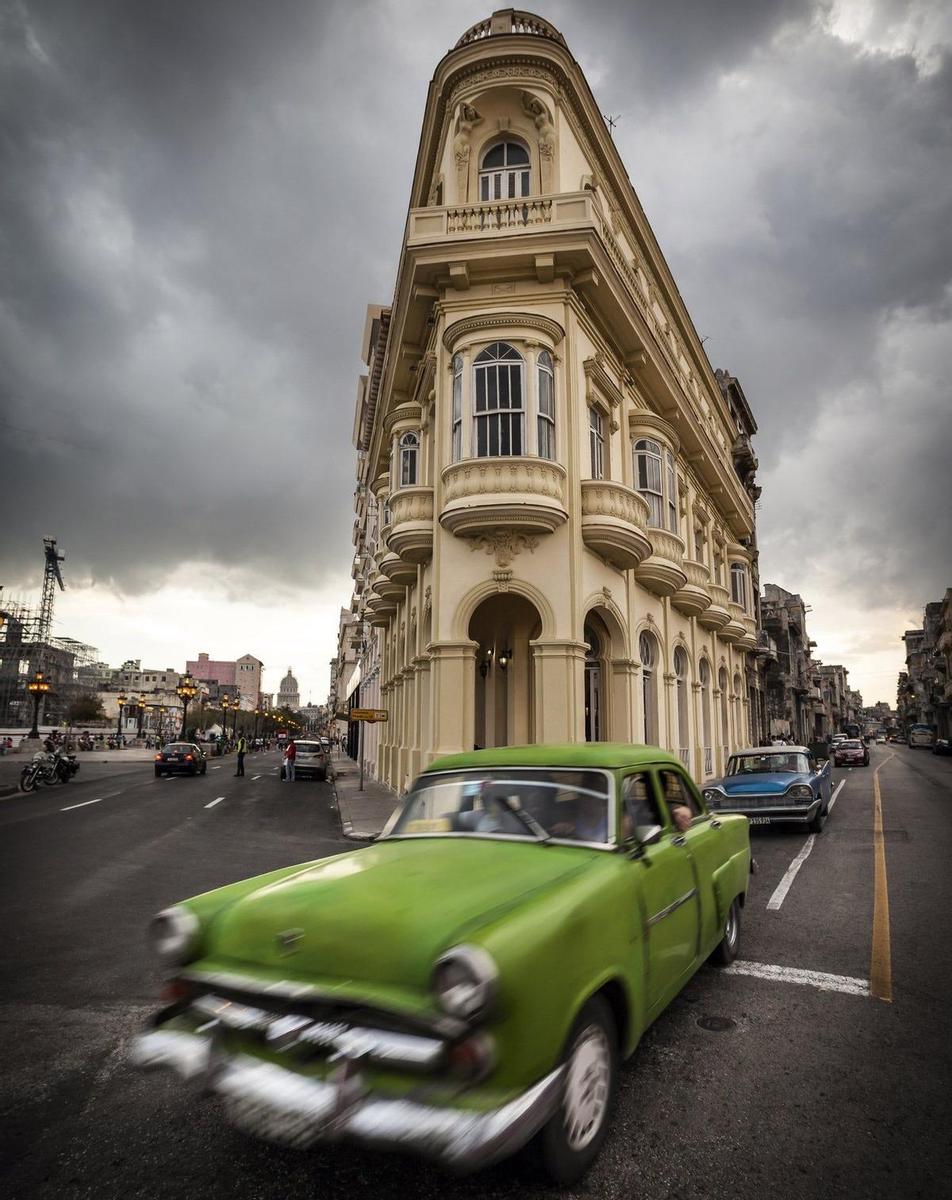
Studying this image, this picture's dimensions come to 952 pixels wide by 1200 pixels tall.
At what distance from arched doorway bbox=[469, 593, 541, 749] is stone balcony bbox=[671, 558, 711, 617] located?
5838 millimetres

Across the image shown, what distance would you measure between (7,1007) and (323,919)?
3299 millimetres

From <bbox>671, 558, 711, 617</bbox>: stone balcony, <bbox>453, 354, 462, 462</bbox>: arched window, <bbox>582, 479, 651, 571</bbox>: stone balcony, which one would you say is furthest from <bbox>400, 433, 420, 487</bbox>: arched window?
<bbox>671, 558, 711, 617</bbox>: stone balcony

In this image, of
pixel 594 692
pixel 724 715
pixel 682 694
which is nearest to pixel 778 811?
pixel 594 692

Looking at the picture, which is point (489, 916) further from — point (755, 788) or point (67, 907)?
point (755, 788)

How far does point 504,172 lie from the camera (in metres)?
16.0

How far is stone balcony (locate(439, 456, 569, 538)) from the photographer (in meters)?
13.2

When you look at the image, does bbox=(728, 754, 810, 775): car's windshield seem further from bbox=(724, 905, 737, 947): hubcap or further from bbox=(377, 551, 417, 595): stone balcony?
bbox=(377, 551, 417, 595): stone balcony

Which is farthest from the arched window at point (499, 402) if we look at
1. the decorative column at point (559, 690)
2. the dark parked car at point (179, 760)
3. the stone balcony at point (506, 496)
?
the dark parked car at point (179, 760)

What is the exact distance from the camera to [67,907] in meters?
7.10

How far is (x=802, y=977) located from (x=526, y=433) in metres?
10.8

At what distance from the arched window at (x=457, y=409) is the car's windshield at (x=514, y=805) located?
10.7 m

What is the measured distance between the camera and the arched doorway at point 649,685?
58.2 feet

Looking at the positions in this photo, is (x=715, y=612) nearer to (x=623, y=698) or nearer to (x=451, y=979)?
(x=623, y=698)

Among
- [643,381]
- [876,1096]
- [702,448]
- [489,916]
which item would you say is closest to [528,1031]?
[489,916]
